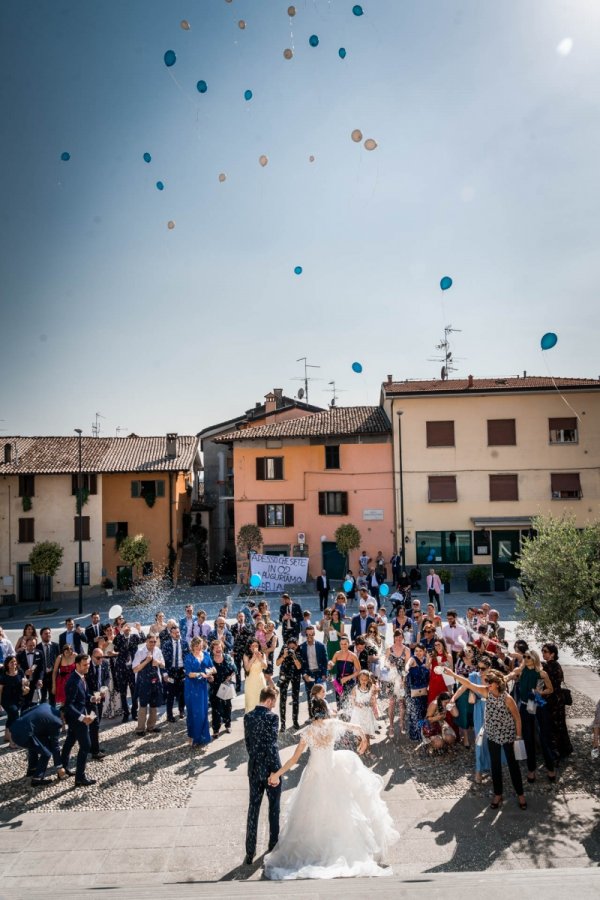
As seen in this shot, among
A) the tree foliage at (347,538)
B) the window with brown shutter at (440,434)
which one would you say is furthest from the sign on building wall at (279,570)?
the window with brown shutter at (440,434)

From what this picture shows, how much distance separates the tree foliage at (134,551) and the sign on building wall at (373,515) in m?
10.4

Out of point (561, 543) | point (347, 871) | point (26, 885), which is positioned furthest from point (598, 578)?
point (26, 885)

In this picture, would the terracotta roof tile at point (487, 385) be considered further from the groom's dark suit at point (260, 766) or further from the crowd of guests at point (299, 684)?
the groom's dark suit at point (260, 766)

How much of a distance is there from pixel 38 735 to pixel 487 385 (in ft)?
85.3

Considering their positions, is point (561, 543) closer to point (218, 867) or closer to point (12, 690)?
point (218, 867)

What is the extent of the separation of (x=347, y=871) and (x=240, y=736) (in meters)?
4.50

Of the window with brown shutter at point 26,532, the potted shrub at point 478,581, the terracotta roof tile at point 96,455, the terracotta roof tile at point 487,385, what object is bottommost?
the potted shrub at point 478,581

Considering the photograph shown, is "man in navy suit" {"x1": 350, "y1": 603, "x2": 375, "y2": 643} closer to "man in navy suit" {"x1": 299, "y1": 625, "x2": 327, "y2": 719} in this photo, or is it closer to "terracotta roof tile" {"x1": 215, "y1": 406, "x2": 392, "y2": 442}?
"man in navy suit" {"x1": 299, "y1": 625, "x2": 327, "y2": 719}

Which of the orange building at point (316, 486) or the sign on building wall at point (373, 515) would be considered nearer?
the sign on building wall at point (373, 515)

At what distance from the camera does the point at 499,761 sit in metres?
7.01

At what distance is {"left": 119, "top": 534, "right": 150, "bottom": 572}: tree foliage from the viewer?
29.7 metres

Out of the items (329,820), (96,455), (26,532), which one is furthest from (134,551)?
(329,820)

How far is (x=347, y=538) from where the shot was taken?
28.2 metres

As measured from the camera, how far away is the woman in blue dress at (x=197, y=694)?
9.21 metres
